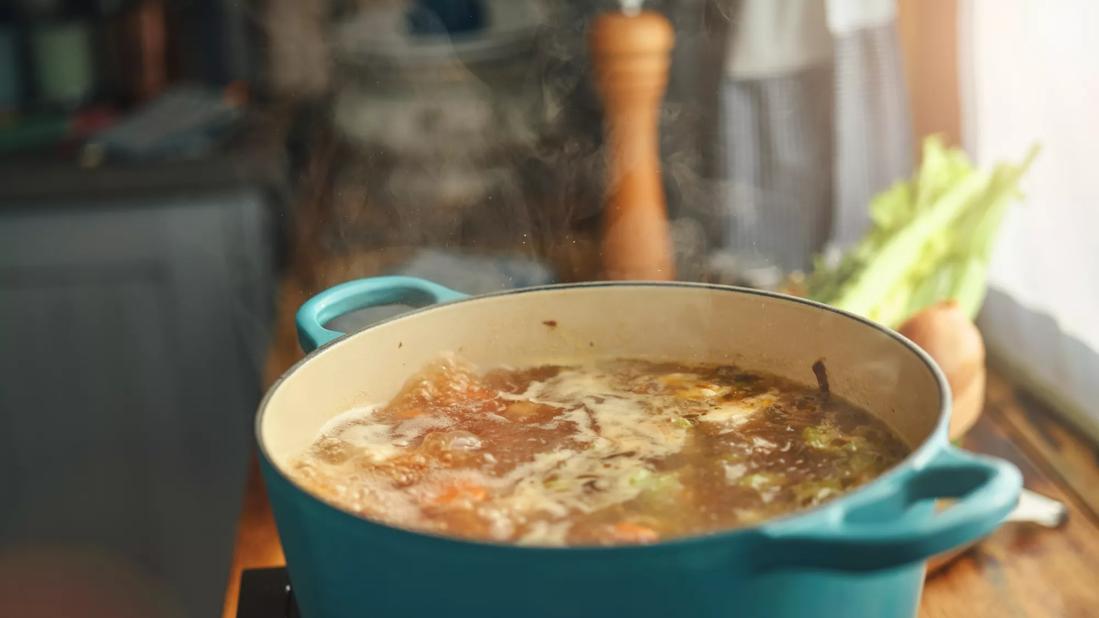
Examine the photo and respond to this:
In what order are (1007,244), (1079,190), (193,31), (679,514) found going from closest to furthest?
(679,514) < (1079,190) < (1007,244) < (193,31)

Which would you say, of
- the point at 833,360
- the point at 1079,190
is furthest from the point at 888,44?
the point at 833,360

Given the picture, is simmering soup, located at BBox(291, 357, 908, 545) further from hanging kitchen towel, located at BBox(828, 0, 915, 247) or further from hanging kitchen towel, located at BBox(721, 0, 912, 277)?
hanging kitchen towel, located at BBox(828, 0, 915, 247)

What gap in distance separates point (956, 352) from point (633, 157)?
489mm

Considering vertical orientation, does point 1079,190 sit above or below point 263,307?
above

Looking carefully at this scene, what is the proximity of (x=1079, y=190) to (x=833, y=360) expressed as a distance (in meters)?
0.66

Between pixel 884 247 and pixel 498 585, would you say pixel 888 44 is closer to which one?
pixel 884 247

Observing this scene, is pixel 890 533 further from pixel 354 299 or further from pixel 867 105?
pixel 867 105

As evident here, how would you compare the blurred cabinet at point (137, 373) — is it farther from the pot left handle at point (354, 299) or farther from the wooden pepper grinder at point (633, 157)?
the pot left handle at point (354, 299)

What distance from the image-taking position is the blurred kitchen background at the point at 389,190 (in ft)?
4.29

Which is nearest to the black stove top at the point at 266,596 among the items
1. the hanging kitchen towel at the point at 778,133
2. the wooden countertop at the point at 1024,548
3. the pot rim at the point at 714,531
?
the wooden countertop at the point at 1024,548

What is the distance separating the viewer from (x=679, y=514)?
526 millimetres

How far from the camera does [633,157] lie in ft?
4.05

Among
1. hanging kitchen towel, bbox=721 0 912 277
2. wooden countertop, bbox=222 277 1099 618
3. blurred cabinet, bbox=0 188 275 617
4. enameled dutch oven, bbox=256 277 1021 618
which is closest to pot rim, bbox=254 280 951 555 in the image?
enameled dutch oven, bbox=256 277 1021 618

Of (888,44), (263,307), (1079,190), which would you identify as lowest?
(263,307)
